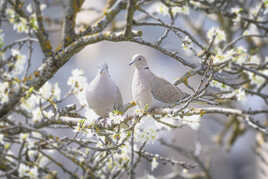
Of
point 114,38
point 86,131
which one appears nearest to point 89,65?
point 114,38

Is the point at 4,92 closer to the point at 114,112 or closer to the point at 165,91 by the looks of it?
the point at 114,112

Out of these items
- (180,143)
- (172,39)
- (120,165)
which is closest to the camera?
(172,39)

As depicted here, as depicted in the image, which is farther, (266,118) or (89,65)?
(266,118)

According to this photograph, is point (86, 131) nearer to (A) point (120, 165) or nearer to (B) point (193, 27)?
(A) point (120, 165)

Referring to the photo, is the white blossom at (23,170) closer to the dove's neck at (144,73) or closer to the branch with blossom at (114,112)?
the branch with blossom at (114,112)

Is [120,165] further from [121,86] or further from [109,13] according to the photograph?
[121,86]

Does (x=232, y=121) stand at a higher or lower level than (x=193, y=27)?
lower

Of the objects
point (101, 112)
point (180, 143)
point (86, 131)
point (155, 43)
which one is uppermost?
point (155, 43)

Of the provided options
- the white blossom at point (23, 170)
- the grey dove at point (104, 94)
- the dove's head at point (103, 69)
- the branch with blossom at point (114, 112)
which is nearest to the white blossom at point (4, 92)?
the branch with blossom at point (114, 112)

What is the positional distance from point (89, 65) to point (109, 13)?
0.43 metres

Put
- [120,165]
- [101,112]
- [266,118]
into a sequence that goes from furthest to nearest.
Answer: [266,118]
[120,165]
[101,112]

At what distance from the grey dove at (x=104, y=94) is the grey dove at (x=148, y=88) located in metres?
0.06

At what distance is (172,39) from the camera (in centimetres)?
128

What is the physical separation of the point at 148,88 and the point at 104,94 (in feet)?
0.46
